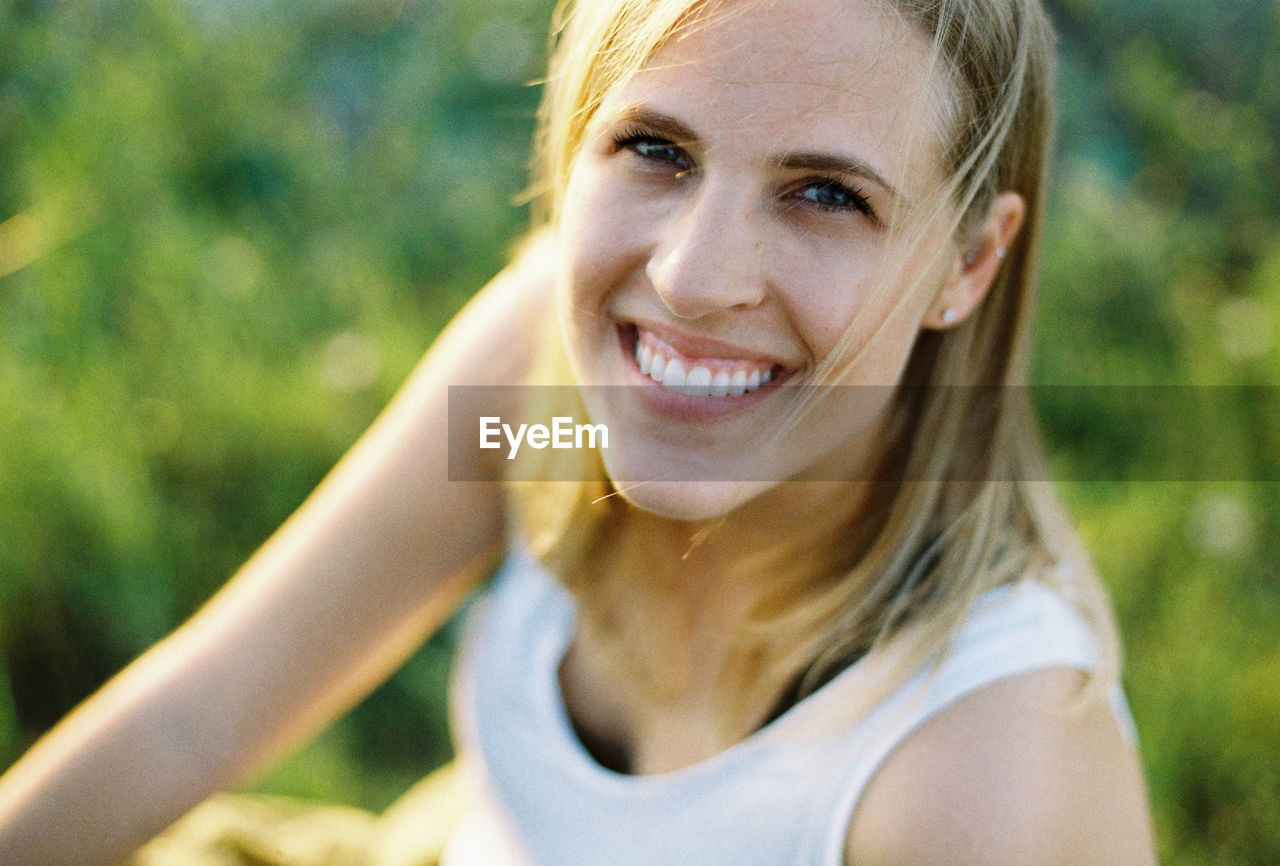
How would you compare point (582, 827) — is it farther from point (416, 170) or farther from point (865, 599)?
point (416, 170)

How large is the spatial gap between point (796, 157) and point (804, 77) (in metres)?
0.06

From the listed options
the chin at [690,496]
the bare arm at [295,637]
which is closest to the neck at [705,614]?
the chin at [690,496]

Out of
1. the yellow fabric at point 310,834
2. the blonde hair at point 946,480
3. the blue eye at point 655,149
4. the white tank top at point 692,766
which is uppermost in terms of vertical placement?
the blue eye at point 655,149

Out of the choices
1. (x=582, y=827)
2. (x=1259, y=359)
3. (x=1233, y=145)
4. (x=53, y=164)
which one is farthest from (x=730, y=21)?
(x=1233, y=145)

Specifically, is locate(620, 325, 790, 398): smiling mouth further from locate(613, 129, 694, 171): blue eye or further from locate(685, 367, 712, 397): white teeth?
locate(613, 129, 694, 171): blue eye

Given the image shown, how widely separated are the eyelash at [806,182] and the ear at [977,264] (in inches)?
6.5

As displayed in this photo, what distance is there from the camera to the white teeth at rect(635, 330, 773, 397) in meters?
0.95

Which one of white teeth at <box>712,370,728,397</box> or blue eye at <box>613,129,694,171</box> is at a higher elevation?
blue eye at <box>613,129,694,171</box>

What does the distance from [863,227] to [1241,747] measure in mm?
1522

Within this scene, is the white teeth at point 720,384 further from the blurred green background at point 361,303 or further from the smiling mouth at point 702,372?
the blurred green background at point 361,303

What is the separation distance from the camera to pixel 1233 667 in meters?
1.92

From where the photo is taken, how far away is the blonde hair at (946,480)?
976 mm

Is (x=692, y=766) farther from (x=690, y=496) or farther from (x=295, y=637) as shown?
(x=295, y=637)

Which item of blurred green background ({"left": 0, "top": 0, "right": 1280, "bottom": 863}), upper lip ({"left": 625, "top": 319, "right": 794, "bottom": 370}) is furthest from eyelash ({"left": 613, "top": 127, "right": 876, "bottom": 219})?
blurred green background ({"left": 0, "top": 0, "right": 1280, "bottom": 863})
